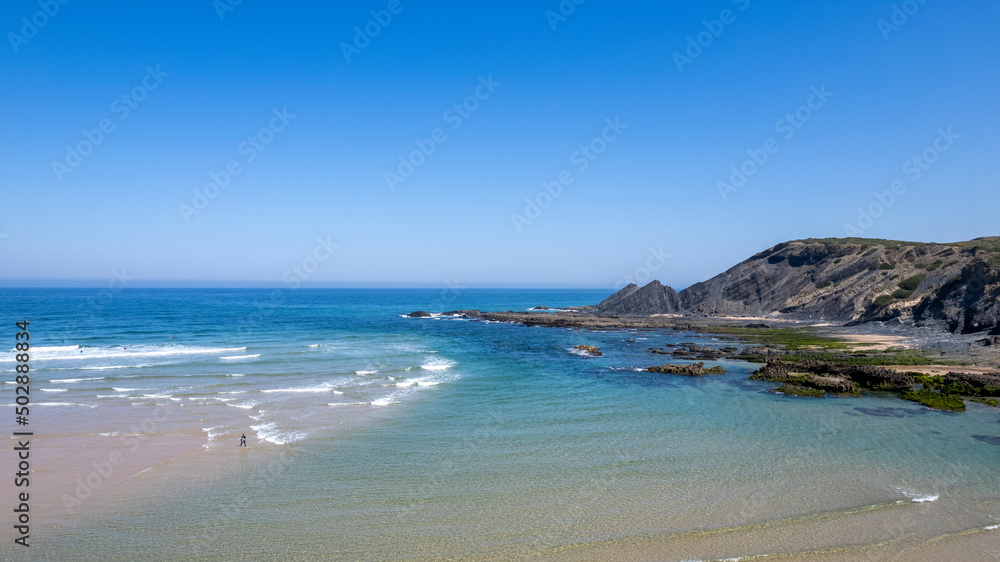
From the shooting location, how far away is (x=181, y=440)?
21.8 metres

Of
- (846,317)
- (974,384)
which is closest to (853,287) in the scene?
(846,317)

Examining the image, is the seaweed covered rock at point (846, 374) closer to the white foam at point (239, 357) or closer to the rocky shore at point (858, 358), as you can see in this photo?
the rocky shore at point (858, 358)

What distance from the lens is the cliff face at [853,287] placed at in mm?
52438

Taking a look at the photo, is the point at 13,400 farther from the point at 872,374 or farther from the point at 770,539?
the point at 872,374

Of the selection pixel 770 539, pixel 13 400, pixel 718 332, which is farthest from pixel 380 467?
pixel 718 332

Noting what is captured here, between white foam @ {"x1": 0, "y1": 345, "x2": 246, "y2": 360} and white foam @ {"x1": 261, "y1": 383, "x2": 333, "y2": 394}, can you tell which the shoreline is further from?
white foam @ {"x1": 0, "y1": 345, "x2": 246, "y2": 360}

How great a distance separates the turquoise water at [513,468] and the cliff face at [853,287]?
35281 mm

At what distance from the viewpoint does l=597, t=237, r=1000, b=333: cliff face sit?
5244 cm

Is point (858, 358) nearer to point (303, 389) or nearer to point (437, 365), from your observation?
point (437, 365)

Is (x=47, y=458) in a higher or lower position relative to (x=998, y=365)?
lower

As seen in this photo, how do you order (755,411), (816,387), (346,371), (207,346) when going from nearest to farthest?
(755,411) → (816,387) → (346,371) → (207,346)

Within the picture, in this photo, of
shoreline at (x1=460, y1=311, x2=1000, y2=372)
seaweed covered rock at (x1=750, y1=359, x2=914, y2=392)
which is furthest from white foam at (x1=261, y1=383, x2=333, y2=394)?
shoreline at (x1=460, y1=311, x2=1000, y2=372)

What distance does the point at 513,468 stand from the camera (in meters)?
18.4

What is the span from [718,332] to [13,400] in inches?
2637
